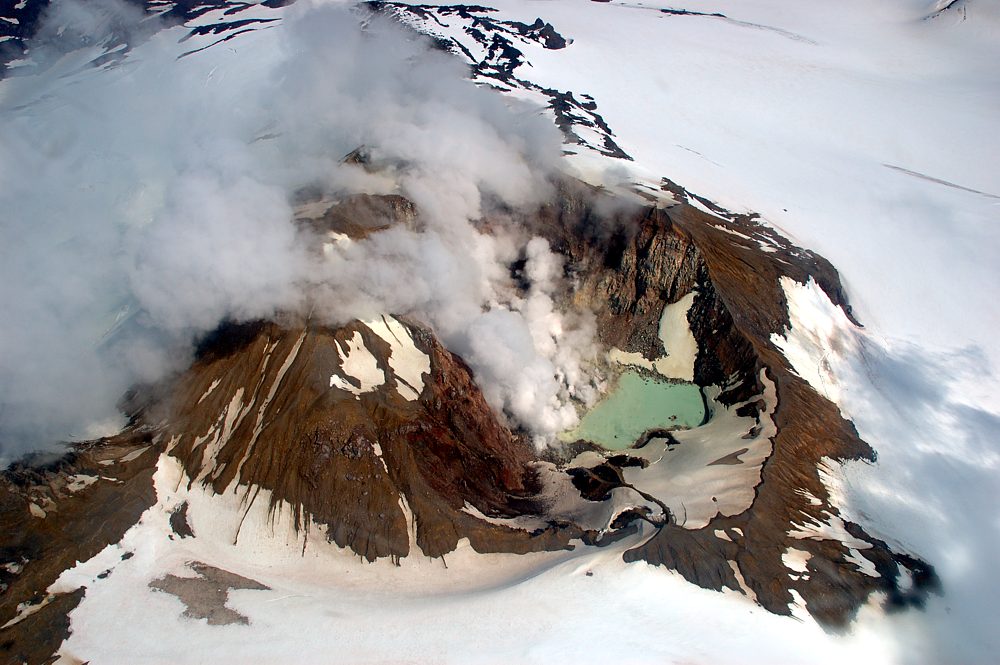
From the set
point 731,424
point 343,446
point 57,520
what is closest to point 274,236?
point 343,446

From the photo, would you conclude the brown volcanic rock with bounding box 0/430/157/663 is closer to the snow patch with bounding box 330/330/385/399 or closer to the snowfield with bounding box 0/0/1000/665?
the snowfield with bounding box 0/0/1000/665

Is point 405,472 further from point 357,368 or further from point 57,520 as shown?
point 57,520

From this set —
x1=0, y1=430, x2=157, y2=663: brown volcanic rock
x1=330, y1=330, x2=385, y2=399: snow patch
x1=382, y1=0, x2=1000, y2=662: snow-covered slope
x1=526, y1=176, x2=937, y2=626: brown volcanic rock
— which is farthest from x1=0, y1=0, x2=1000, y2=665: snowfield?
x1=526, y1=176, x2=937, y2=626: brown volcanic rock

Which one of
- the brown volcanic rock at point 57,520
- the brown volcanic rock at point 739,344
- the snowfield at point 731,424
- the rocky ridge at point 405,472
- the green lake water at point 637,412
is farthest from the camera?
the green lake water at point 637,412

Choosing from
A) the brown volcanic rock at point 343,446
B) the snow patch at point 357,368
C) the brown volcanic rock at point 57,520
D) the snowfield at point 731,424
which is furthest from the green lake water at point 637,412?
the brown volcanic rock at point 57,520

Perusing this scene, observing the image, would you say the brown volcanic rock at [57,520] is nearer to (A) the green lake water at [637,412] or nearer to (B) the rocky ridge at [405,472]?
(B) the rocky ridge at [405,472]
